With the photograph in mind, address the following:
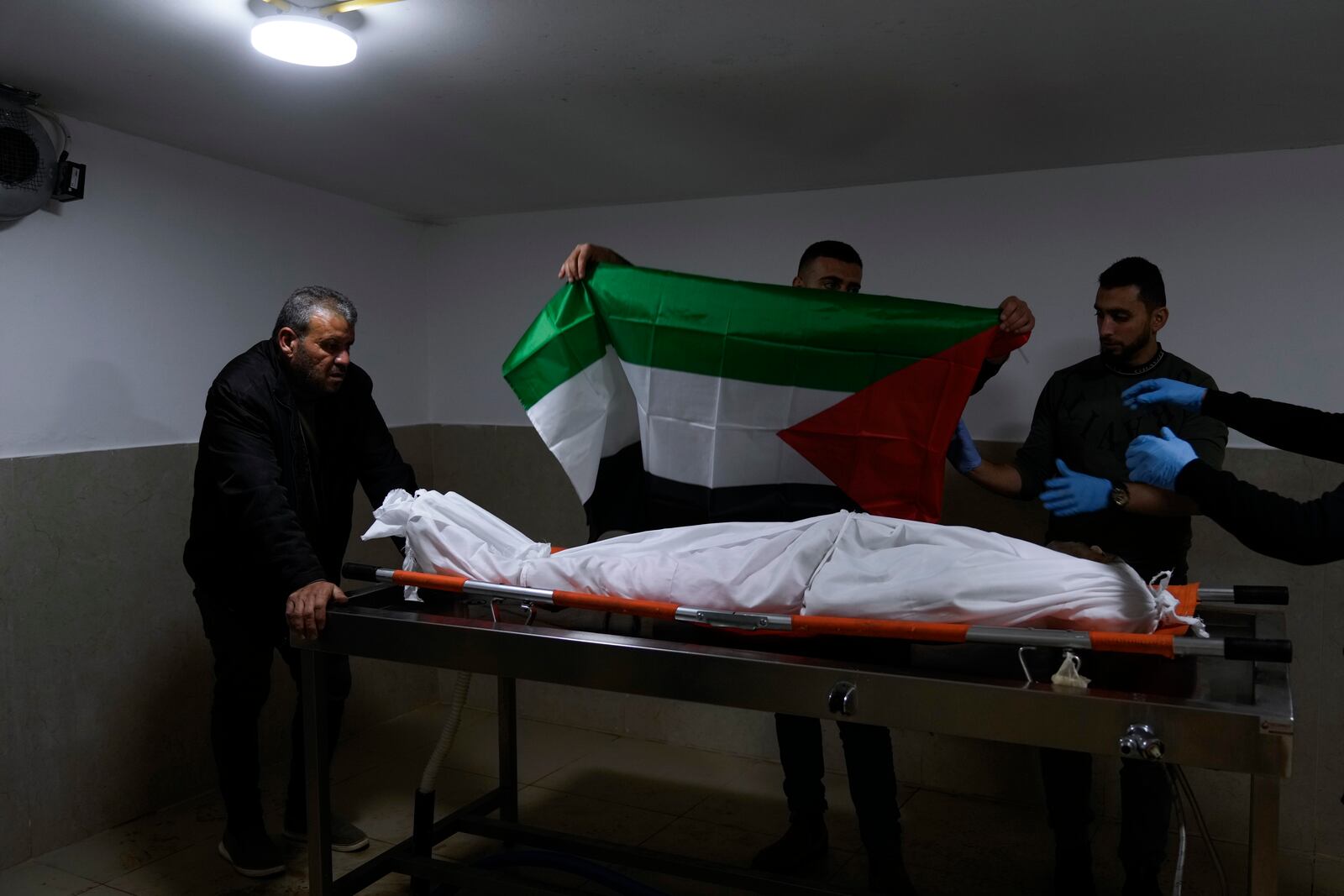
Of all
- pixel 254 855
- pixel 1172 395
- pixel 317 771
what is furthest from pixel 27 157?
pixel 1172 395

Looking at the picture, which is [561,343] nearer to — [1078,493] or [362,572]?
[362,572]

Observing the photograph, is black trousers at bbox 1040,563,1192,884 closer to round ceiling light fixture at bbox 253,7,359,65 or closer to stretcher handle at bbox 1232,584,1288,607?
stretcher handle at bbox 1232,584,1288,607

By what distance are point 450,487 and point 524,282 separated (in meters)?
0.88

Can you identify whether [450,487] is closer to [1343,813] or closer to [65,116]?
[65,116]

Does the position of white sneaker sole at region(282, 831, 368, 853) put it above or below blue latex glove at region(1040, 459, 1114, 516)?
below

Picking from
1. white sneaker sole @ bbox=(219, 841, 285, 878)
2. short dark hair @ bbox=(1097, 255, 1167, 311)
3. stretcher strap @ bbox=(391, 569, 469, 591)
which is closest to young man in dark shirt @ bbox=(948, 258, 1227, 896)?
short dark hair @ bbox=(1097, 255, 1167, 311)

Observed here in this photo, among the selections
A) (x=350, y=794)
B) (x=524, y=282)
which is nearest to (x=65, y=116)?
(x=524, y=282)

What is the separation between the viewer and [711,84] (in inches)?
88.9

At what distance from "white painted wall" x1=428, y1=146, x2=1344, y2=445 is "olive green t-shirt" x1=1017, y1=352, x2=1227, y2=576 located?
1.40 ft

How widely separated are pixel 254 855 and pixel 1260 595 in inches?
93.0

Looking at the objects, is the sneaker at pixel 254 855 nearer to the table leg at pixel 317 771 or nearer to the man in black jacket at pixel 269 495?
the man in black jacket at pixel 269 495

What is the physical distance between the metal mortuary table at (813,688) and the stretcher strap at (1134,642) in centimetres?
6

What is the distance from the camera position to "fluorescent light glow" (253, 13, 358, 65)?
185 centimetres

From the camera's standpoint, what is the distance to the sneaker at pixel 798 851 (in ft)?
8.20
